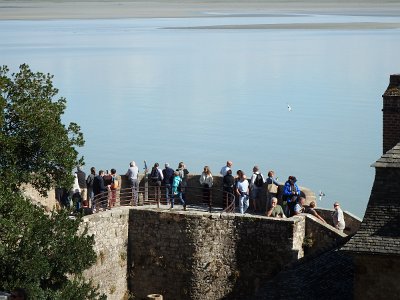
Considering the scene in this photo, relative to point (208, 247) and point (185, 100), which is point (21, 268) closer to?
point (208, 247)

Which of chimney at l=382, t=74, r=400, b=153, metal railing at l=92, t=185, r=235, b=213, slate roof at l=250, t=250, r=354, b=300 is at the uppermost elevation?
chimney at l=382, t=74, r=400, b=153

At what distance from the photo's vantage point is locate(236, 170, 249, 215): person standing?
3058 centimetres

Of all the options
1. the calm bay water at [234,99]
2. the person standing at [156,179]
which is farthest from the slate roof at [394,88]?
the calm bay water at [234,99]

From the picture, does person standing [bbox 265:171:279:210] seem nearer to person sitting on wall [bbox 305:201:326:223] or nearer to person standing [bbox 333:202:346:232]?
person sitting on wall [bbox 305:201:326:223]

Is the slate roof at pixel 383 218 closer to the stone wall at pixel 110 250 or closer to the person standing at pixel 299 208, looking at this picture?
the person standing at pixel 299 208

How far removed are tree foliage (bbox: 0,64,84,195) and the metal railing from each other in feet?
14.7

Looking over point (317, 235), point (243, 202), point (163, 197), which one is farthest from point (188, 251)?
point (317, 235)

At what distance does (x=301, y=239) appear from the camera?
1143 inches

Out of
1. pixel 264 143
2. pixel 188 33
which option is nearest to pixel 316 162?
pixel 264 143

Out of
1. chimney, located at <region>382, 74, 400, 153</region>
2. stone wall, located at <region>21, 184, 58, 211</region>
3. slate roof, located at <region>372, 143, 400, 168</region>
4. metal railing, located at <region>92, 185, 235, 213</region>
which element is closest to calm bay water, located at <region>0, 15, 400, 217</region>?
metal railing, located at <region>92, 185, 235, 213</region>

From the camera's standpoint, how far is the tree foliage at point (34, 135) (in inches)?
1017

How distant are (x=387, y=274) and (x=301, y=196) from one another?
935cm

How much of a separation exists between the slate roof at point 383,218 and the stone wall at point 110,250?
9001 mm

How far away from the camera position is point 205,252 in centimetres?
2998
